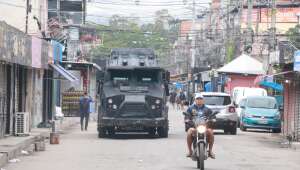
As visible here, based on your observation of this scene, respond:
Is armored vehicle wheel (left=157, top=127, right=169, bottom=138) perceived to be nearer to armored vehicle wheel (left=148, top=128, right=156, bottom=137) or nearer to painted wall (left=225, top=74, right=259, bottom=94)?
armored vehicle wheel (left=148, top=128, right=156, bottom=137)

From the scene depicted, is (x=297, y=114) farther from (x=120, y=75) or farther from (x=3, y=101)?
(x=3, y=101)

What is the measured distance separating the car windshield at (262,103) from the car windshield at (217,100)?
5.06 m

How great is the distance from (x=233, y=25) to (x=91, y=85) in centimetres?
1944

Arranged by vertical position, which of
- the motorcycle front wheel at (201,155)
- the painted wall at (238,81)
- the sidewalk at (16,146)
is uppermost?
the painted wall at (238,81)

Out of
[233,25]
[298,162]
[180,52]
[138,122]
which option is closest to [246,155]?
[298,162]

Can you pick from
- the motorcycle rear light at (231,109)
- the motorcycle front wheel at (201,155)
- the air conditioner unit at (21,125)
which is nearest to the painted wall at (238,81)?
the motorcycle rear light at (231,109)

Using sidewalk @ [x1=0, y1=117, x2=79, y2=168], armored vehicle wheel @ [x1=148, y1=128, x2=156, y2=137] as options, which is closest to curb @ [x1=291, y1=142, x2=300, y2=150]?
armored vehicle wheel @ [x1=148, y1=128, x2=156, y2=137]

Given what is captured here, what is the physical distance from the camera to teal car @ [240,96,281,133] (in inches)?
1495

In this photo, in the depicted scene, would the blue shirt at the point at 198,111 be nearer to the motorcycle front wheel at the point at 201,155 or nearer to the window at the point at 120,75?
the motorcycle front wheel at the point at 201,155

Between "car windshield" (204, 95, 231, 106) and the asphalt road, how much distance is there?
5613mm

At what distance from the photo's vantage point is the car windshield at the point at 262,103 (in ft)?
128

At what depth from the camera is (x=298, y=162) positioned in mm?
20719

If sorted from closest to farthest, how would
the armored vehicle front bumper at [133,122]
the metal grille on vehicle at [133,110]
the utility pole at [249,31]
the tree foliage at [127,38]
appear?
the armored vehicle front bumper at [133,122] < the metal grille on vehicle at [133,110] < the utility pole at [249,31] < the tree foliage at [127,38]

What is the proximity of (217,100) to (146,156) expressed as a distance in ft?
44.2
